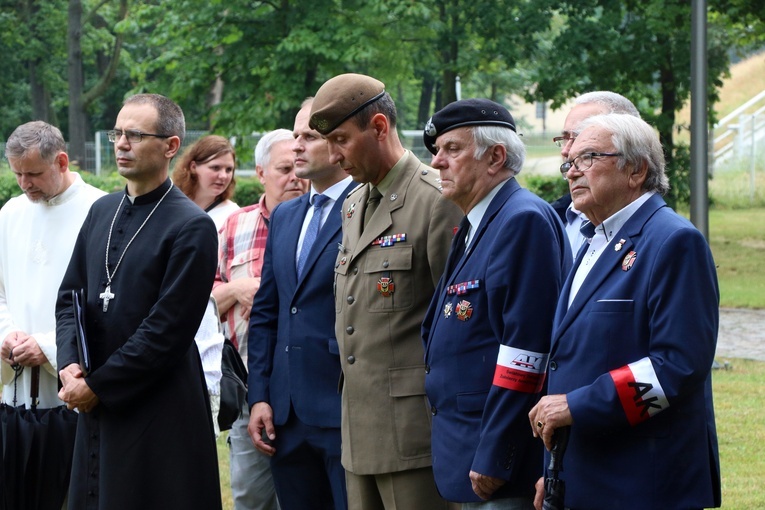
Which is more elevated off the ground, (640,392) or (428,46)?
(428,46)

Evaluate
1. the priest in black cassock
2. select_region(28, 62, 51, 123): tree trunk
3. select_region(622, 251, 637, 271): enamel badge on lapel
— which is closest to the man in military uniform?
the priest in black cassock

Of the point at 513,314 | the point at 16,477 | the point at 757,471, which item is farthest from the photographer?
the point at 757,471

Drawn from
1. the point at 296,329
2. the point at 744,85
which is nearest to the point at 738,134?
the point at 744,85

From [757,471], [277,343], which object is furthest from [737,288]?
[277,343]

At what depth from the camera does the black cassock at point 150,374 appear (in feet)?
14.4

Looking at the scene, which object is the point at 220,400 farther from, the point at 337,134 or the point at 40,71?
the point at 40,71

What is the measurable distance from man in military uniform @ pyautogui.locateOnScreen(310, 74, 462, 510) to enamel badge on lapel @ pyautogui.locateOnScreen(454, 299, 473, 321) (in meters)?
0.38

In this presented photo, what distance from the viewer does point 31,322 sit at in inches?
210

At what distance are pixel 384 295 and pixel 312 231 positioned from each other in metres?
0.79

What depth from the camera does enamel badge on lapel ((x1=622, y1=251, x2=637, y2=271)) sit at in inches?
128

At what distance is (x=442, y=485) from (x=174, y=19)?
1787cm

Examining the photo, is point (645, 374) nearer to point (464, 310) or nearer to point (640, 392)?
point (640, 392)

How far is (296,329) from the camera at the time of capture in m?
4.63

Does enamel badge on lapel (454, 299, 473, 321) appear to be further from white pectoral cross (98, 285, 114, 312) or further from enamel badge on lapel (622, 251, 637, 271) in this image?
white pectoral cross (98, 285, 114, 312)
